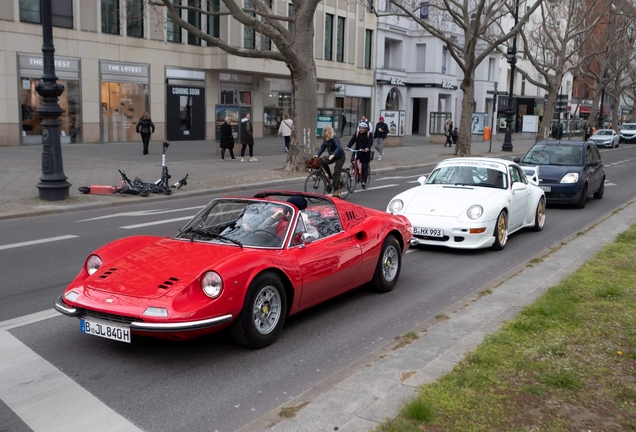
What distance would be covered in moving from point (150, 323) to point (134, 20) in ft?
99.5

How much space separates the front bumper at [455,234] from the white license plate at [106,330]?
5547mm

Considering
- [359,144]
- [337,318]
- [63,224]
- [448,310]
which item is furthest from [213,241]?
[359,144]

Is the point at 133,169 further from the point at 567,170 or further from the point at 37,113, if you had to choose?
the point at 567,170

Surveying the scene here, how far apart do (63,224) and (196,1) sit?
1023 inches

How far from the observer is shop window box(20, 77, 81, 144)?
2892 cm

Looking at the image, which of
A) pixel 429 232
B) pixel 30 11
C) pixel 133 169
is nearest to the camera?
pixel 429 232

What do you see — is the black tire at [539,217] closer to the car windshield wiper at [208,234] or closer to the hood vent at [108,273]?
the car windshield wiper at [208,234]

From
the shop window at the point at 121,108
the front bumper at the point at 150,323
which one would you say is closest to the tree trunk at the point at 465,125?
the shop window at the point at 121,108

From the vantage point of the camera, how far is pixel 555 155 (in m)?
16.3

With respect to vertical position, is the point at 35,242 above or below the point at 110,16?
below

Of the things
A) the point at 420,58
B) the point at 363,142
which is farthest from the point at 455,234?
the point at 420,58

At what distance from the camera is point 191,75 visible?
1451 inches

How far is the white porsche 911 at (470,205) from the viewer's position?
10094 millimetres

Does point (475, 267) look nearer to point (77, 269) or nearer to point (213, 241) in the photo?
point (213, 241)
